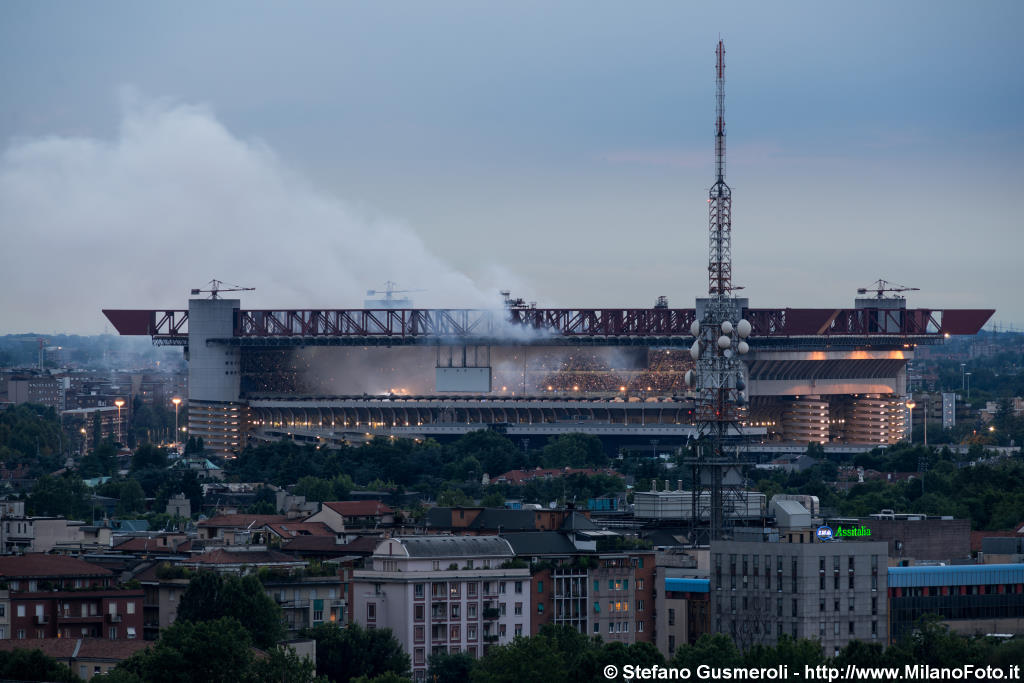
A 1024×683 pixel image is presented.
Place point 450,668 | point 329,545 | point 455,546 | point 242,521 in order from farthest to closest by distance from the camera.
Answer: point 242,521
point 329,545
point 455,546
point 450,668

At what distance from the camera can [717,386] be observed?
125 meters

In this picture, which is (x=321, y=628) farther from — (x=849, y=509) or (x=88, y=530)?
(x=849, y=509)

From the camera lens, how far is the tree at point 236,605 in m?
103

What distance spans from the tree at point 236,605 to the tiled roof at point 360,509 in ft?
114

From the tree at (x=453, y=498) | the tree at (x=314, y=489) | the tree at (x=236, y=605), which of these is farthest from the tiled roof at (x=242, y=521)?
the tree at (x=314, y=489)

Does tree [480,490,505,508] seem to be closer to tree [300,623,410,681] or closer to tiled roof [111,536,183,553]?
tiled roof [111,536,183,553]

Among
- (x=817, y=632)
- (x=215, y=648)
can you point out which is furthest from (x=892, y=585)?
(x=215, y=648)

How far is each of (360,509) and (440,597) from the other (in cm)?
3445

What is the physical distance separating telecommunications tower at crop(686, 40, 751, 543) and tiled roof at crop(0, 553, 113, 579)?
2626 cm

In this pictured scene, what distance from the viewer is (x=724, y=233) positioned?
13525 cm

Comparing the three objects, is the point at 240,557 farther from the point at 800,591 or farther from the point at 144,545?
the point at 800,591

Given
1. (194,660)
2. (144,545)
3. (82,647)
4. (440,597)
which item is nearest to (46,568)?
(82,647)

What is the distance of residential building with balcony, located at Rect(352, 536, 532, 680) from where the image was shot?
10712 centimetres

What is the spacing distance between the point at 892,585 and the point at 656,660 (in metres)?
15.9
